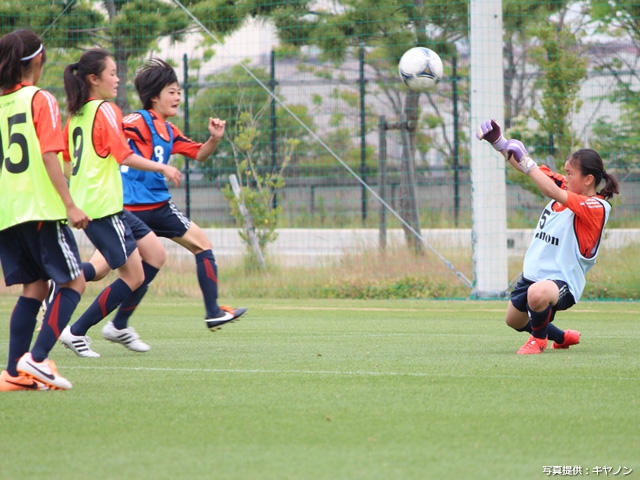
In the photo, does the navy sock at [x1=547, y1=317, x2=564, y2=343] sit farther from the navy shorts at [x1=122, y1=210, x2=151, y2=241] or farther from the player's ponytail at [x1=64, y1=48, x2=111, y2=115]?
the player's ponytail at [x1=64, y1=48, x2=111, y2=115]

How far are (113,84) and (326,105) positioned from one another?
11.8 metres

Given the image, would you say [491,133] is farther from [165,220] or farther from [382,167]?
[382,167]

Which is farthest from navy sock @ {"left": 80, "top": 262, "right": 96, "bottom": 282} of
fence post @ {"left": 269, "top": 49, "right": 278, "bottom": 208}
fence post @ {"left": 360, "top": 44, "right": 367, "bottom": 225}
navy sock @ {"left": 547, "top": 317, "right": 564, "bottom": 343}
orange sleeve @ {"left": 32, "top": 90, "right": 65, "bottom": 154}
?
fence post @ {"left": 360, "top": 44, "right": 367, "bottom": 225}

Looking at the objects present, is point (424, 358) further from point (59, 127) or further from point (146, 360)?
point (59, 127)

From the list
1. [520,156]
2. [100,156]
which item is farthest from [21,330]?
[520,156]

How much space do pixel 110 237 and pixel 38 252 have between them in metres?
1.17

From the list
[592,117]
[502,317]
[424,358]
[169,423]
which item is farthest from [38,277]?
[592,117]

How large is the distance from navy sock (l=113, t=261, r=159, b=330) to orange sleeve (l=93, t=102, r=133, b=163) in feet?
3.48

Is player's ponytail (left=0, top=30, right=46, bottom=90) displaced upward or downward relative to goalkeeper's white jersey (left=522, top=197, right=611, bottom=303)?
upward

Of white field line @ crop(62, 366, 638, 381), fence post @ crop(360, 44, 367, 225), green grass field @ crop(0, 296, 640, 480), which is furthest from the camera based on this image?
fence post @ crop(360, 44, 367, 225)

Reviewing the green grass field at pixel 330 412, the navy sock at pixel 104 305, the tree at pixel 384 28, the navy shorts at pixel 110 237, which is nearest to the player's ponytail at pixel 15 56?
the navy shorts at pixel 110 237

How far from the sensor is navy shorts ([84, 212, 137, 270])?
19.2 feet

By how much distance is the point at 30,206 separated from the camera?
465 cm

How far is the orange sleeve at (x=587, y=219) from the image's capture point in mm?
6012
